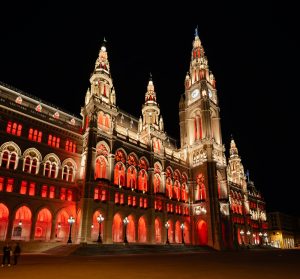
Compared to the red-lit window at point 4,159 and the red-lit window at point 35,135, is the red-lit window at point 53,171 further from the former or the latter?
the red-lit window at point 4,159

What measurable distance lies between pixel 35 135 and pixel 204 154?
42.5m

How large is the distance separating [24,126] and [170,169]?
35.5 m

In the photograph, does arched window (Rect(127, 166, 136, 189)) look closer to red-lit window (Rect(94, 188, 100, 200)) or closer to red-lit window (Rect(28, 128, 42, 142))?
red-lit window (Rect(94, 188, 100, 200))

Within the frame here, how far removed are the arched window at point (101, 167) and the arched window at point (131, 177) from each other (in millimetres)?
6257

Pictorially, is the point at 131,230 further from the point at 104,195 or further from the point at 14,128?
the point at 14,128

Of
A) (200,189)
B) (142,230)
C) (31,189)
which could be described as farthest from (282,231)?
(31,189)

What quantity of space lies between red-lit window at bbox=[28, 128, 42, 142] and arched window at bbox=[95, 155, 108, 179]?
1126 centimetres

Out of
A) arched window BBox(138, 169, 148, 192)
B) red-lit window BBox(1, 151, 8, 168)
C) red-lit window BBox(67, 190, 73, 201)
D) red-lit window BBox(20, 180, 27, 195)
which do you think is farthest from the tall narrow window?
arched window BBox(138, 169, 148, 192)

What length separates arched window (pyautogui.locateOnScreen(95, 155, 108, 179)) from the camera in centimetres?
5166

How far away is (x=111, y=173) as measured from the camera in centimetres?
5134

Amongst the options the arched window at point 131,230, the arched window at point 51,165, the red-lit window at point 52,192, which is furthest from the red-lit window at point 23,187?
the arched window at point 131,230

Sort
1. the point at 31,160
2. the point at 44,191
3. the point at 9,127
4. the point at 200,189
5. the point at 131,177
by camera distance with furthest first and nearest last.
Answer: the point at 200,189, the point at 131,177, the point at 44,191, the point at 31,160, the point at 9,127

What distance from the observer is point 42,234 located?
4462 cm

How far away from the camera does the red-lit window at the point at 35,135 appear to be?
44781 mm
